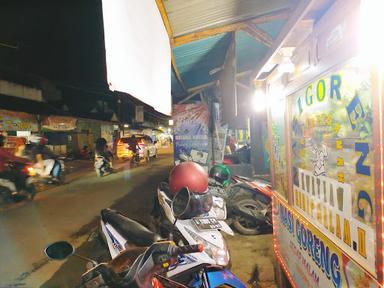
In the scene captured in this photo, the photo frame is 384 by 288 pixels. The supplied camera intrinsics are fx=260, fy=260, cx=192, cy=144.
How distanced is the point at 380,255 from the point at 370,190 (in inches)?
13.8

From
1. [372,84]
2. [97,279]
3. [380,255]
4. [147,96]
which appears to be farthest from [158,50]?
[380,255]

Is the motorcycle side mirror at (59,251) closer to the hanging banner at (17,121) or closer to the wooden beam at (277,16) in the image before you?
the wooden beam at (277,16)

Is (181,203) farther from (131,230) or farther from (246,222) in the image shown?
(246,222)

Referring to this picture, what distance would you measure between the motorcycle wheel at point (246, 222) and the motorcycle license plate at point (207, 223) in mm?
1891

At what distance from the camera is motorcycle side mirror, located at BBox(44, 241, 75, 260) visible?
6.10ft

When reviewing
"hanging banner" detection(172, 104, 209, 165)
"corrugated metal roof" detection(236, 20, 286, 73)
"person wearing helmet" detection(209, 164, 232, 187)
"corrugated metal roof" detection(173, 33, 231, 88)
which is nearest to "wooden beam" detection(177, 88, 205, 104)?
"hanging banner" detection(172, 104, 209, 165)

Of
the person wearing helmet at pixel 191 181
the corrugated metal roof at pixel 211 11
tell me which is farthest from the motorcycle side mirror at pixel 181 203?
the corrugated metal roof at pixel 211 11

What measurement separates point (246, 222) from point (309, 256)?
2710 millimetres

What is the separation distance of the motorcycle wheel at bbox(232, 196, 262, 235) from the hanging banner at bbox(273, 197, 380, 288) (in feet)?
4.77

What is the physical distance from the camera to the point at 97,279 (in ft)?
5.57

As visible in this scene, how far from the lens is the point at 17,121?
43.8 ft

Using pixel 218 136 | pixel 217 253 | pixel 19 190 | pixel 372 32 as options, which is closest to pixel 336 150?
pixel 372 32

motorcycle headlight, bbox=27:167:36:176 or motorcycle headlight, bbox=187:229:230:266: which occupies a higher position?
motorcycle headlight, bbox=27:167:36:176

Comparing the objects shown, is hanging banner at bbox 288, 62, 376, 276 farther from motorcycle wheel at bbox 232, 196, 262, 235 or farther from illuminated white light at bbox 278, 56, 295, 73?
motorcycle wheel at bbox 232, 196, 262, 235
